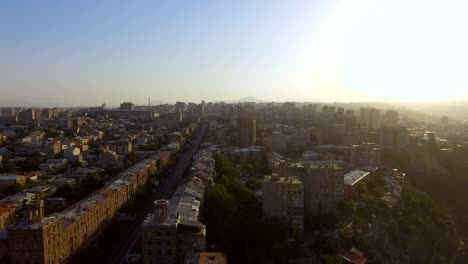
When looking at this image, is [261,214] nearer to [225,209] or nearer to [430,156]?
[225,209]

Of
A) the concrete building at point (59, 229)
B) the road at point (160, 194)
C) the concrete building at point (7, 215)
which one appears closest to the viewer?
the concrete building at point (59, 229)

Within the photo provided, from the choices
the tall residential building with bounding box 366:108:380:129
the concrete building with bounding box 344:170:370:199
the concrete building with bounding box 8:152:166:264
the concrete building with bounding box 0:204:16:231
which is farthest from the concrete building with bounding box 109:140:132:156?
the tall residential building with bounding box 366:108:380:129

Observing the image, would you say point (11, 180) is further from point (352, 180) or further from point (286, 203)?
point (352, 180)

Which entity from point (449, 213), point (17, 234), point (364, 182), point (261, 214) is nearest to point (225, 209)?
point (261, 214)

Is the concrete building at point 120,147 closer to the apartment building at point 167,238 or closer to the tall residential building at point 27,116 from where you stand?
the apartment building at point 167,238

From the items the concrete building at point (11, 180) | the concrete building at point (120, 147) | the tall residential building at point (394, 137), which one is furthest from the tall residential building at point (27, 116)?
the tall residential building at point (394, 137)
